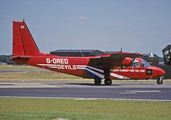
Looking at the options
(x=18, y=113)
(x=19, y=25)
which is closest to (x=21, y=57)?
(x=19, y=25)

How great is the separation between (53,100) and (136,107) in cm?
521

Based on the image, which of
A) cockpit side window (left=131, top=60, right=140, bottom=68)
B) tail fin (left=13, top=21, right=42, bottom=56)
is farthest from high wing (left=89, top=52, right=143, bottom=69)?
tail fin (left=13, top=21, right=42, bottom=56)

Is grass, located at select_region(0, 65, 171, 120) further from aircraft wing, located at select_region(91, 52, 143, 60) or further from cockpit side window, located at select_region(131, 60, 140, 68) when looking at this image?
cockpit side window, located at select_region(131, 60, 140, 68)

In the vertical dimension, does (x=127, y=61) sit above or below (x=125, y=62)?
above

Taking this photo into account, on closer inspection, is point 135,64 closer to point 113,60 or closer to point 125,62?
point 125,62

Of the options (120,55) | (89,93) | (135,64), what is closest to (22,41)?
(120,55)

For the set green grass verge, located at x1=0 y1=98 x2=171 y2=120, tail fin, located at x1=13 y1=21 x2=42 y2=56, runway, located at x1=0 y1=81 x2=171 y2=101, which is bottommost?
runway, located at x1=0 y1=81 x2=171 y2=101

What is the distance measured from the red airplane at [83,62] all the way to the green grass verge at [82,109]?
39.7ft

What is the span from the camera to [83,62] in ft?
104

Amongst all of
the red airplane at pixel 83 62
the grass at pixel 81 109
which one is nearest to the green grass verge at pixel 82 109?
the grass at pixel 81 109

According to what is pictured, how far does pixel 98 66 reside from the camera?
104 feet

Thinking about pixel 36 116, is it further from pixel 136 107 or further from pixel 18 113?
pixel 136 107

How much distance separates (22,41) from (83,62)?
6.76 metres

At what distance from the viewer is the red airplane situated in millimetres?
29688
